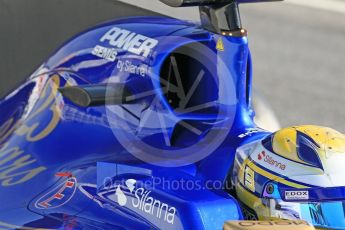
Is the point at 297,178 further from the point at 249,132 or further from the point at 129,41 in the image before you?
the point at 129,41

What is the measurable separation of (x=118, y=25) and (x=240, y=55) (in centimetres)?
55

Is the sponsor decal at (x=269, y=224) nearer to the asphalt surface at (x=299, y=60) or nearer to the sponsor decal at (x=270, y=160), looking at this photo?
the sponsor decal at (x=270, y=160)

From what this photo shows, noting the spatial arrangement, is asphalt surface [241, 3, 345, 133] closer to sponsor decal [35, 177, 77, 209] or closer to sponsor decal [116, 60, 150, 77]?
sponsor decal [116, 60, 150, 77]

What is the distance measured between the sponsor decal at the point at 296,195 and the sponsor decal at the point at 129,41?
72 cm

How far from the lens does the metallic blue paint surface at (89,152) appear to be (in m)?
2.07

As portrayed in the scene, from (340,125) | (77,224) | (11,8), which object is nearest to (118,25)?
(77,224)

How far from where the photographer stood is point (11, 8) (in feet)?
12.7

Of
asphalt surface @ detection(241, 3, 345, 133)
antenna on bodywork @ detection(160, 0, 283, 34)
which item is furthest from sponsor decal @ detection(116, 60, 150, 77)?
asphalt surface @ detection(241, 3, 345, 133)

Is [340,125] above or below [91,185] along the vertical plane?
below

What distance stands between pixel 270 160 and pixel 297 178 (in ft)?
0.31

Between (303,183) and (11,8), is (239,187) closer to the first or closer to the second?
(303,183)

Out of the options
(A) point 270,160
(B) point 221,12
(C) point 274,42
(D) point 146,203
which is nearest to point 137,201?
(D) point 146,203

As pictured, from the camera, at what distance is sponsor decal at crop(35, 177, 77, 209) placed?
227 cm

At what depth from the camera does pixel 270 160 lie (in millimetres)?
1949
